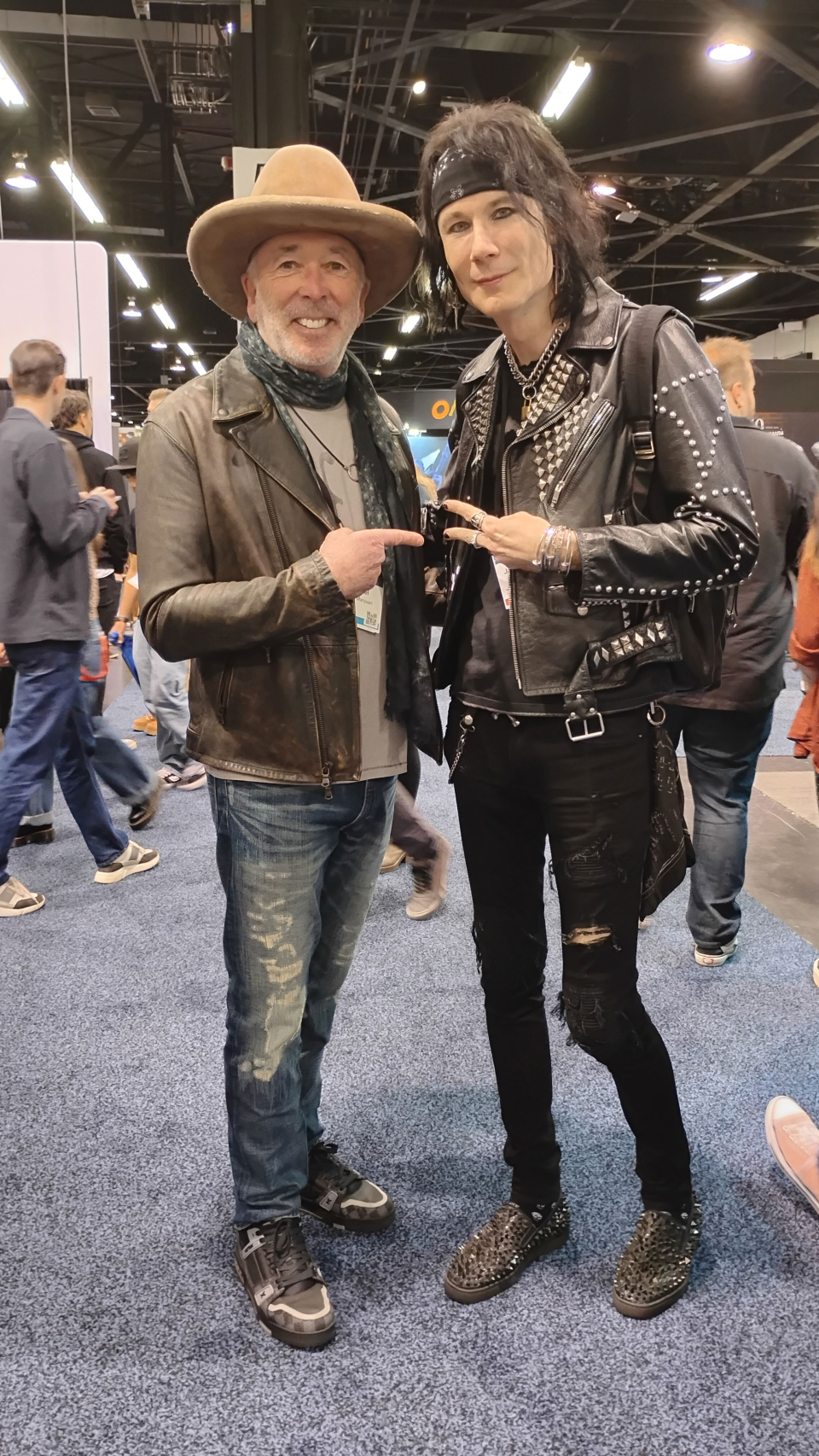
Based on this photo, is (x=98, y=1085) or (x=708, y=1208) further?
(x=98, y=1085)

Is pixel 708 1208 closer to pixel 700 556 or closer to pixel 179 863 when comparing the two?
pixel 700 556

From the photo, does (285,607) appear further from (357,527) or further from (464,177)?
(464,177)

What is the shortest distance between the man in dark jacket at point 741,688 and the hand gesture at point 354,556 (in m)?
1.61

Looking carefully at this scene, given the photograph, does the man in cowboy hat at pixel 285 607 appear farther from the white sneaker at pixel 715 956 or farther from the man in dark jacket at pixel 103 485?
the man in dark jacket at pixel 103 485

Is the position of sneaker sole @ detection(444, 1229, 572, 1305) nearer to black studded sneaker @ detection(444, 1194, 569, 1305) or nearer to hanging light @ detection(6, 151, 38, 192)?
black studded sneaker @ detection(444, 1194, 569, 1305)

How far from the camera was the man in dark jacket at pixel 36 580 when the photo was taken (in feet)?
11.2

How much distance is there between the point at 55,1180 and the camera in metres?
2.12

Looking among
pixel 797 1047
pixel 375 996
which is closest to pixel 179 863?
pixel 375 996

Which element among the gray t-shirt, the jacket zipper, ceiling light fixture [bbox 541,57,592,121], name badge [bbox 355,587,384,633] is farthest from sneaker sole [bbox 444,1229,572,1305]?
ceiling light fixture [bbox 541,57,592,121]

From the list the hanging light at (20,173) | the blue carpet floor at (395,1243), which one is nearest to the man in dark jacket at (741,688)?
the blue carpet floor at (395,1243)

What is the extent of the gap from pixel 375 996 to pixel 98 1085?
2.63 ft

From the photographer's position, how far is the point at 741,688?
9.49 feet

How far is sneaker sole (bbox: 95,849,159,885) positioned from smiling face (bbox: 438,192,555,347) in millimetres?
2880

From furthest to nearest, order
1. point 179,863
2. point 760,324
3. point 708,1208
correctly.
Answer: point 760,324
point 179,863
point 708,1208
